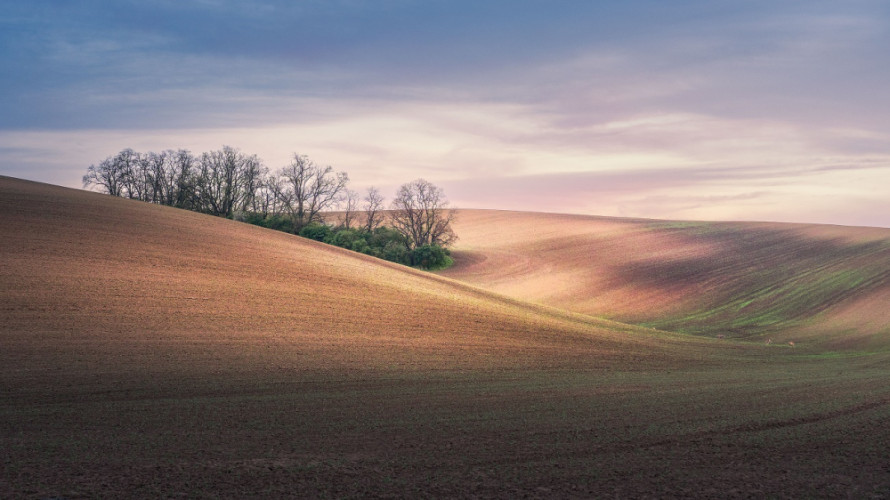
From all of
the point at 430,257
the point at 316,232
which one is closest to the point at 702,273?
the point at 430,257

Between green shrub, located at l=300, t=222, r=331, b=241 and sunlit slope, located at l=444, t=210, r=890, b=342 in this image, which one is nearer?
sunlit slope, located at l=444, t=210, r=890, b=342

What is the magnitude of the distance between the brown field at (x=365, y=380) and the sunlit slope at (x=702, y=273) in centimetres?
59

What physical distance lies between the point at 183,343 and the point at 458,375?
7.89 meters

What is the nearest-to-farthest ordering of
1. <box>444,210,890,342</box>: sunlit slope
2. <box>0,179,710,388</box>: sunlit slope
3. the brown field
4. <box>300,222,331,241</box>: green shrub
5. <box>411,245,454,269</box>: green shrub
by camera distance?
1. the brown field
2. <box>0,179,710,388</box>: sunlit slope
3. <box>444,210,890,342</box>: sunlit slope
4. <box>300,222,331,241</box>: green shrub
5. <box>411,245,454,269</box>: green shrub

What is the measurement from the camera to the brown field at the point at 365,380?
26.9ft

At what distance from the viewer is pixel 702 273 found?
51.1 meters

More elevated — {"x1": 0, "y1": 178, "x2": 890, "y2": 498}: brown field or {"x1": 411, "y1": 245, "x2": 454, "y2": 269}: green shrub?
{"x1": 411, "y1": 245, "x2": 454, "y2": 269}: green shrub

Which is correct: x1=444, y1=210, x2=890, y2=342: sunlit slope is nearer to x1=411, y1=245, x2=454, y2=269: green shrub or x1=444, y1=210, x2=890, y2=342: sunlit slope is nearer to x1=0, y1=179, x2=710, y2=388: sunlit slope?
x1=411, y1=245, x2=454, y2=269: green shrub

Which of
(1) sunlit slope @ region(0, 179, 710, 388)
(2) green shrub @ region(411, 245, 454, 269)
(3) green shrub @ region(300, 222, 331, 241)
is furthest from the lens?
(2) green shrub @ region(411, 245, 454, 269)

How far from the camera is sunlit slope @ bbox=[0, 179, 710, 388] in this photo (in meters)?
17.4

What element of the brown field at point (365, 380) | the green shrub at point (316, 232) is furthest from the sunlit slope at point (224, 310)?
the green shrub at point (316, 232)

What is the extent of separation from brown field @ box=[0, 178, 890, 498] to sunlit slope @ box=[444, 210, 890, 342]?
587 mm

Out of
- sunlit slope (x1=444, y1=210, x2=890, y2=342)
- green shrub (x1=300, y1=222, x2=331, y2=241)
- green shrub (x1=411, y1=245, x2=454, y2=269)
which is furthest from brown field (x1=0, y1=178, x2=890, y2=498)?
green shrub (x1=411, y1=245, x2=454, y2=269)

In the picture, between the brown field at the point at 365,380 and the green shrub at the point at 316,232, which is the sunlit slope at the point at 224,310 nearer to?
the brown field at the point at 365,380
